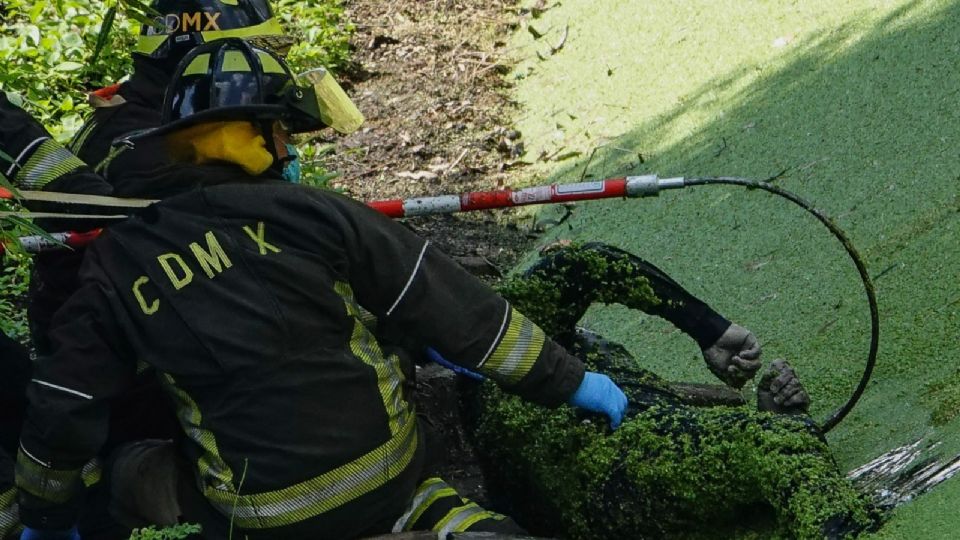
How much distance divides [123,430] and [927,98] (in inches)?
124

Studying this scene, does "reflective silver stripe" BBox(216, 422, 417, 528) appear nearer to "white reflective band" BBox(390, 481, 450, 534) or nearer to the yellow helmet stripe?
"white reflective band" BBox(390, 481, 450, 534)

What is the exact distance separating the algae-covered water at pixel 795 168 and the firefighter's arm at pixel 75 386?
1.57m

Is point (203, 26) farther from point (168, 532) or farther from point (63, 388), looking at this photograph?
point (168, 532)

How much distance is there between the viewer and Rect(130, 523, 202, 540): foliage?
2551mm

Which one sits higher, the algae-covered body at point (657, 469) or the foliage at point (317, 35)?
the foliage at point (317, 35)

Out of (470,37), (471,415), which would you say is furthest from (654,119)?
(471,415)

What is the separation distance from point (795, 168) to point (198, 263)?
295 cm

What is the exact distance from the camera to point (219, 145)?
267 cm

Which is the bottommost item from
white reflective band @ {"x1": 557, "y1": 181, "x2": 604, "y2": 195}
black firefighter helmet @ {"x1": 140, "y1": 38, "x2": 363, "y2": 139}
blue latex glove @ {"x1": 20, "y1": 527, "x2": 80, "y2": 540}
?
blue latex glove @ {"x1": 20, "y1": 527, "x2": 80, "y2": 540}

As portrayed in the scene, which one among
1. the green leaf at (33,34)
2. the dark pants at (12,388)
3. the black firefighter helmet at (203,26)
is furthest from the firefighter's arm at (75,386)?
the green leaf at (33,34)

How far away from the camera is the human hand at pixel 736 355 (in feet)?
11.1

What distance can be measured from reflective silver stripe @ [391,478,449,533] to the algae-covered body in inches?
10.3

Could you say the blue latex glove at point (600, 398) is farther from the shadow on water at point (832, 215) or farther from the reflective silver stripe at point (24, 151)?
the reflective silver stripe at point (24, 151)

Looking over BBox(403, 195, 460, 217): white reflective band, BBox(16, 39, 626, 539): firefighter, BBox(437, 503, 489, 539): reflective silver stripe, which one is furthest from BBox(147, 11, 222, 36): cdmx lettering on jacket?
BBox(437, 503, 489, 539): reflective silver stripe
